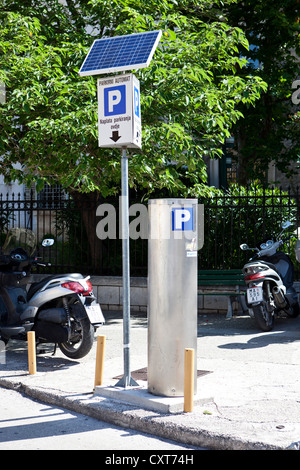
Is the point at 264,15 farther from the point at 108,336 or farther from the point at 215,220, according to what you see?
the point at 108,336

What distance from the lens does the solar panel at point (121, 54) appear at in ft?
19.6

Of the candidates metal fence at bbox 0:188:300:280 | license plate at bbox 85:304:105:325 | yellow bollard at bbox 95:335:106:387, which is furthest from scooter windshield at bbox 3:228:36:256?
metal fence at bbox 0:188:300:280

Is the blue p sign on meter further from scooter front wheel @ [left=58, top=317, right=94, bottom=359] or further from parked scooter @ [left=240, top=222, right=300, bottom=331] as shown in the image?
parked scooter @ [left=240, top=222, right=300, bottom=331]

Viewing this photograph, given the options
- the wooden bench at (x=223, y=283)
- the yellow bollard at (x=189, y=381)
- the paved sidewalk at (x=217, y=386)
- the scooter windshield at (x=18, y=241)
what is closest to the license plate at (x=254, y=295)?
the paved sidewalk at (x=217, y=386)

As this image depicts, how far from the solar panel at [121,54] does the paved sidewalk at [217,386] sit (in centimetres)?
303

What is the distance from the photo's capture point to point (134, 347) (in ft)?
28.8

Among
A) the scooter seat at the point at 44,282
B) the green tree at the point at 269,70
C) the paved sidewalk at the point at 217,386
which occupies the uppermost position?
the green tree at the point at 269,70

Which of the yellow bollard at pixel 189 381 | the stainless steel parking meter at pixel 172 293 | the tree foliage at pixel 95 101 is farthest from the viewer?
the tree foliage at pixel 95 101

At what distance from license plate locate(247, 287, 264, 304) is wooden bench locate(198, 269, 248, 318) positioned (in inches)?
55.7

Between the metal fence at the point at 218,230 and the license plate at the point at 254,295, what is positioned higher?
the metal fence at the point at 218,230

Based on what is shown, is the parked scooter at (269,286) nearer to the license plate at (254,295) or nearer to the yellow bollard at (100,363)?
the license plate at (254,295)

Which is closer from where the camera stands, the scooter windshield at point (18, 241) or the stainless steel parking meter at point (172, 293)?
the stainless steel parking meter at point (172, 293)

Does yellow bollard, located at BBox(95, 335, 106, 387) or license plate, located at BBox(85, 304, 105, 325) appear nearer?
yellow bollard, located at BBox(95, 335, 106, 387)

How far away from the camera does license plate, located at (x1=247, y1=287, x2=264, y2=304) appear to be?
9.29 m
